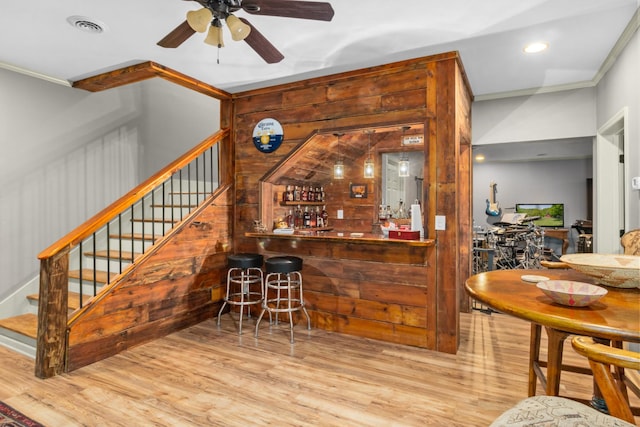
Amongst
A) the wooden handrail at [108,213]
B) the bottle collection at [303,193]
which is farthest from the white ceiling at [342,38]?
the bottle collection at [303,193]

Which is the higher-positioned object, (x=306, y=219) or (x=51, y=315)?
(x=306, y=219)

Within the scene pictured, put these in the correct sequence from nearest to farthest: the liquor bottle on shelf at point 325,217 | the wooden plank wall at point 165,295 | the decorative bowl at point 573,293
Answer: the decorative bowl at point 573,293, the wooden plank wall at point 165,295, the liquor bottle on shelf at point 325,217

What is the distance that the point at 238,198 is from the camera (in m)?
4.32

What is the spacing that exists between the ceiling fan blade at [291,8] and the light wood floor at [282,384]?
7.67 ft

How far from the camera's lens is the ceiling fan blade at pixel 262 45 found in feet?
7.58

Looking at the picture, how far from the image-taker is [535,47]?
10.1ft

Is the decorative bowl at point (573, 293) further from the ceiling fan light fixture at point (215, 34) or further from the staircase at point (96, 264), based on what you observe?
the staircase at point (96, 264)

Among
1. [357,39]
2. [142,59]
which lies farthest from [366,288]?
[142,59]

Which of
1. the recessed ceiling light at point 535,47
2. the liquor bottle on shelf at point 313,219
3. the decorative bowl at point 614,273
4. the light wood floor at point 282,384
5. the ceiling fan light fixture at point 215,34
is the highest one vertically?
the recessed ceiling light at point 535,47

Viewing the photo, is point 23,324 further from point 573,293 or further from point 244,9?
point 573,293

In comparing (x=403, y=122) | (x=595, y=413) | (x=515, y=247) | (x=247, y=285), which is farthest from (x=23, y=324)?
(x=515, y=247)

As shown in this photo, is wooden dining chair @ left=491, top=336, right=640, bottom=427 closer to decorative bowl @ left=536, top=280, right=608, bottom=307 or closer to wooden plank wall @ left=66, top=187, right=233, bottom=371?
decorative bowl @ left=536, top=280, right=608, bottom=307

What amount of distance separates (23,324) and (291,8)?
11.6 feet

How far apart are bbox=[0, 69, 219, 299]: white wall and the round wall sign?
1.90 meters
